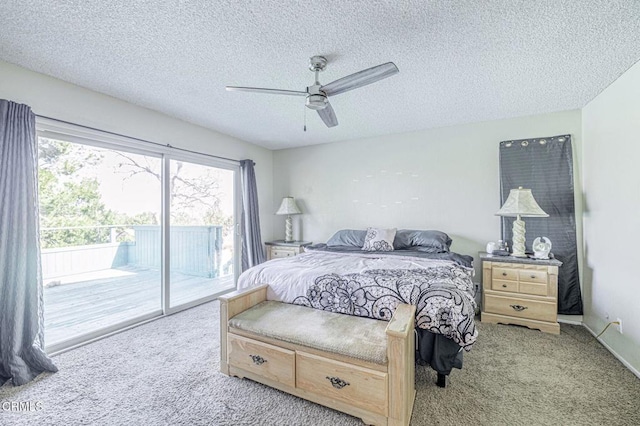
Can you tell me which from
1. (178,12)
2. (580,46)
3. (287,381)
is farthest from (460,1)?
(287,381)

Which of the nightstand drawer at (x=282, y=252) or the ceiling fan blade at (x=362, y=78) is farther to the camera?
the nightstand drawer at (x=282, y=252)

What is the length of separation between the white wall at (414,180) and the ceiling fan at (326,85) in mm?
2147

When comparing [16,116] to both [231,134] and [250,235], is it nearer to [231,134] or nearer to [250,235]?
[231,134]

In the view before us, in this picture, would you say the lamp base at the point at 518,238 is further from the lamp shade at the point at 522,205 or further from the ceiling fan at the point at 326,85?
the ceiling fan at the point at 326,85

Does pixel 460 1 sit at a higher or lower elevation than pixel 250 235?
higher

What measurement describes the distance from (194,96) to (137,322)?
8.57 feet

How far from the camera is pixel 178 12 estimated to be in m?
1.66

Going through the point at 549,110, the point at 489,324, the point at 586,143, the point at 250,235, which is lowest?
the point at 489,324

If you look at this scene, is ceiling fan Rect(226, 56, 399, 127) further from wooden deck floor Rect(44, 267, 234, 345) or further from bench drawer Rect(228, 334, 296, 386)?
wooden deck floor Rect(44, 267, 234, 345)

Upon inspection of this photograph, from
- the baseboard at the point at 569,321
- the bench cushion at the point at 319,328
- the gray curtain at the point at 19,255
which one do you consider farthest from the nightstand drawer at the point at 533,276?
the gray curtain at the point at 19,255

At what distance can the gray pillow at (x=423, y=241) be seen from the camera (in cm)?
331

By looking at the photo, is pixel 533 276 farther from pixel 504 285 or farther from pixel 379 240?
pixel 379 240

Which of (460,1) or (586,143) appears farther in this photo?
(586,143)

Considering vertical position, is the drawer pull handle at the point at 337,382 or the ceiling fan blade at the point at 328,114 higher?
the ceiling fan blade at the point at 328,114
